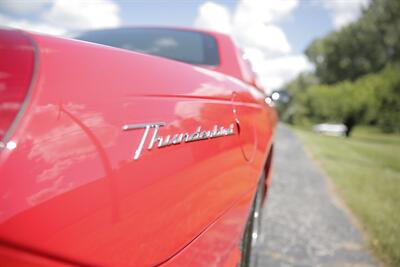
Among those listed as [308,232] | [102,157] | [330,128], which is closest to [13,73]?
[102,157]

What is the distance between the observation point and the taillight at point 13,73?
2.06ft

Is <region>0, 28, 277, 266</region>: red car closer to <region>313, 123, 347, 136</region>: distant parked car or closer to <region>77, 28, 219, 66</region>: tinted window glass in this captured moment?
<region>77, 28, 219, 66</region>: tinted window glass

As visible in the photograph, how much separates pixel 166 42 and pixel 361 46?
218ft

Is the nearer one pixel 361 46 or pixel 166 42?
pixel 166 42

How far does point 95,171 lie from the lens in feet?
2.33

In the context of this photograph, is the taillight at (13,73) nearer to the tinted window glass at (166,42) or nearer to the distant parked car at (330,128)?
the tinted window glass at (166,42)

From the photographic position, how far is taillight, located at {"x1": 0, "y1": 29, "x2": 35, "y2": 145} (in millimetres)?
627

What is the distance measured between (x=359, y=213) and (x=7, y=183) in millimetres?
4623

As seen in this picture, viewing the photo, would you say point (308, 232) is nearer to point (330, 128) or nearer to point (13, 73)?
point (13, 73)

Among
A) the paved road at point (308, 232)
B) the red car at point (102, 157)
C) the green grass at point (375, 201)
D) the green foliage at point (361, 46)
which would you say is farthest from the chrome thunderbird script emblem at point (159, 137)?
the green foliage at point (361, 46)

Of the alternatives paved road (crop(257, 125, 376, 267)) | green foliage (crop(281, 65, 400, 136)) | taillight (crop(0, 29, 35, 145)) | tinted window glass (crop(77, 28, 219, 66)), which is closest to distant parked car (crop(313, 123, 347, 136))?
green foliage (crop(281, 65, 400, 136))

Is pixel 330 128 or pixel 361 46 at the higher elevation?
pixel 361 46

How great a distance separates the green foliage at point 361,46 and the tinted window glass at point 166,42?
56729mm

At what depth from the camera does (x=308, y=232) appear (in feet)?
12.2
